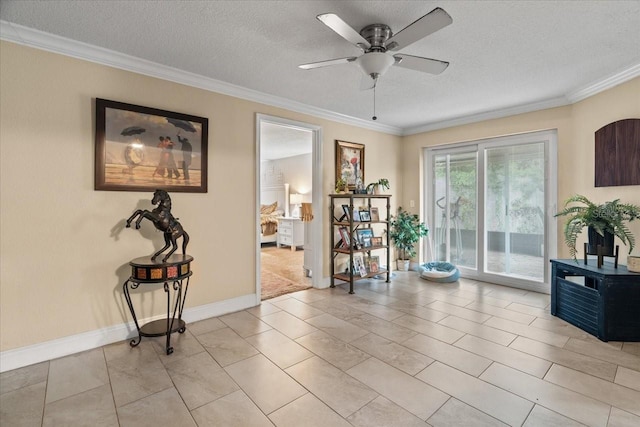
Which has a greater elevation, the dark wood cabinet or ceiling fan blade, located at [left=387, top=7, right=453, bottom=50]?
ceiling fan blade, located at [left=387, top=7, right=453, bottom=50]

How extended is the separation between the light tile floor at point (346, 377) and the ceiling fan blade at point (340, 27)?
2321 mm

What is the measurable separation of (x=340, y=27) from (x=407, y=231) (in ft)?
12.6

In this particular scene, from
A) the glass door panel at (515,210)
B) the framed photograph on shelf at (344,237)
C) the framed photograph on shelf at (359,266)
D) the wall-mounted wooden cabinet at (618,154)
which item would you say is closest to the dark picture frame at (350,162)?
the framed photograph on shelf at (344,237)

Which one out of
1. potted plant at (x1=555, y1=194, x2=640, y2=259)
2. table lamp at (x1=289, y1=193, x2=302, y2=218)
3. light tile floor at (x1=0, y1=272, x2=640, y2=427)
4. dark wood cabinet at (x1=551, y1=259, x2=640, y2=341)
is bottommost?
light tile floor at (x1=0, y1=272, x2=640, y2=427)

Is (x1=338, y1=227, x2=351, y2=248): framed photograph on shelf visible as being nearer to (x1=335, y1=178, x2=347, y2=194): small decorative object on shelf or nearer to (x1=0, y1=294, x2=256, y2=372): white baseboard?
(x1=335, y1=178, x2=347, y2=194): small decorative object on shelf

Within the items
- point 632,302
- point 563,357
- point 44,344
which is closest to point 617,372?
point 563,357

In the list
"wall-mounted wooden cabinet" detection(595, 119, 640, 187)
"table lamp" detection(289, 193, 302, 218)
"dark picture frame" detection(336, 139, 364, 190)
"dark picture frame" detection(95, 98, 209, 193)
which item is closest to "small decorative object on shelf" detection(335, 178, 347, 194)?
"dark picture frame" detection(336, 139, 364, 190)

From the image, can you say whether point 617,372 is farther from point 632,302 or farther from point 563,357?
point 632,302

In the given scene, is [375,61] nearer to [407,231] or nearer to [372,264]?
[372,264]

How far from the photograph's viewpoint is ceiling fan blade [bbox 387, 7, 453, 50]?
5.49 feet

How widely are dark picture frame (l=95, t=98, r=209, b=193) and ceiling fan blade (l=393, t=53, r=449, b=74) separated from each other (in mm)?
2069

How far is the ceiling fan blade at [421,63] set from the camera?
217 centimetres

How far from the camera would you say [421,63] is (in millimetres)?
2236

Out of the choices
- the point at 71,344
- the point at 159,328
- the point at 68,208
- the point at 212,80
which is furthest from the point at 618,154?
the point at 71,344
